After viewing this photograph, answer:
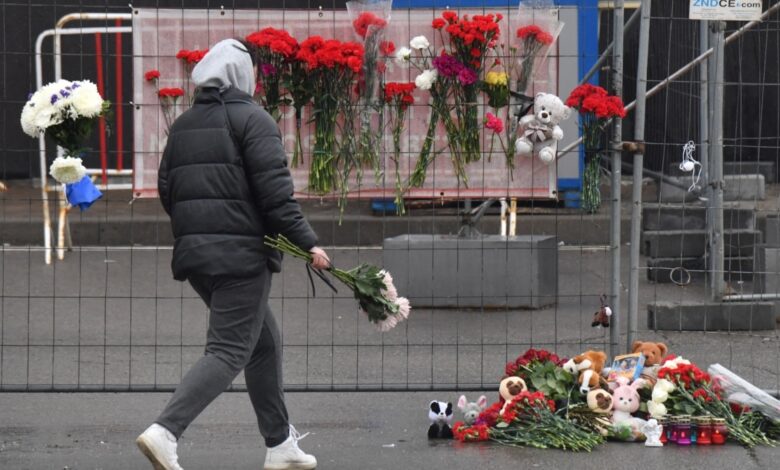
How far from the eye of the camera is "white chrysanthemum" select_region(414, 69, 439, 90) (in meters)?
7.04

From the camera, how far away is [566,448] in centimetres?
642

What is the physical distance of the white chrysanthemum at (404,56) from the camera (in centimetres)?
Result: 709

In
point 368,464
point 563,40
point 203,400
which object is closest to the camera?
point 203,400

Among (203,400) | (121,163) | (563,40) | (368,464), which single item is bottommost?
(368,464)

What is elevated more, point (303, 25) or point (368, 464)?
point (303, 25)

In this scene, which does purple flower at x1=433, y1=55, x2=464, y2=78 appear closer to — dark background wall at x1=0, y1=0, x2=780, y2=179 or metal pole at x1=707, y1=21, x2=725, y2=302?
dark background wall at x1=0, y1=0, x2=780, y2=179

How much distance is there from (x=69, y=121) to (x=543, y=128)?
7.79 feet

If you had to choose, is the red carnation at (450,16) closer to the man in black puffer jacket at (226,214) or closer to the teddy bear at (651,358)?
→ the man in black puffer jacket at (226,214)

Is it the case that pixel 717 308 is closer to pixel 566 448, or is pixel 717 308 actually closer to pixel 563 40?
pixel 563 40

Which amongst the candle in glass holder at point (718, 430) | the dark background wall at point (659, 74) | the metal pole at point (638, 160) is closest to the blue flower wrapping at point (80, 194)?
the metal pole at point (638, 160)

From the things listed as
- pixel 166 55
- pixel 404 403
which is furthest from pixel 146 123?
pixel 404 403

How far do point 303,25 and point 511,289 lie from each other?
10.3ft

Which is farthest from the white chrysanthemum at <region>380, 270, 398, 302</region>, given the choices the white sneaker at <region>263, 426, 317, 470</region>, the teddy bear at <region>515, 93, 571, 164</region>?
the teddy bear at <region>515, 93, 571, 164</region>

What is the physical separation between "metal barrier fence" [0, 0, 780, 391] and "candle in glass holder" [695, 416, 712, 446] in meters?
0.82
